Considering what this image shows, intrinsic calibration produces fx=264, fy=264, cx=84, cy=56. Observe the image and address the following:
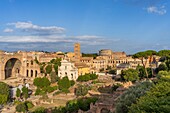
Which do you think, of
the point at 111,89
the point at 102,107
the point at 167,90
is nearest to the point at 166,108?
the point at 167,90

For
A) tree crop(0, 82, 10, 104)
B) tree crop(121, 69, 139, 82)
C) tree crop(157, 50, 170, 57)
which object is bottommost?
tree crop(0, 82, 10, 104)

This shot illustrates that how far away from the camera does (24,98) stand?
117 feet

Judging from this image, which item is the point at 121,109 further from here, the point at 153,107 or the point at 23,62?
the point at 23,62

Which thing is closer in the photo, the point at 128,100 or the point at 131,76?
the point at 128,100

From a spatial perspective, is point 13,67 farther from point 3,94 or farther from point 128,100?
point 128,100

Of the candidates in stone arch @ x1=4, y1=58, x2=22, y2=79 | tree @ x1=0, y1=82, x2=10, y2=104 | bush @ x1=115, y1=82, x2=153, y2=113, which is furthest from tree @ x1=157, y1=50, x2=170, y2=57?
bush @ x1=115, y1=82, x2=153, y2=113

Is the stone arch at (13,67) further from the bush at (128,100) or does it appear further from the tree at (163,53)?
the bush at (128,100)

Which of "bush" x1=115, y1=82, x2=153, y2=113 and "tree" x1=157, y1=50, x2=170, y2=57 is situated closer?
"bush" x1=115, y1=82, x2=153, y2=113

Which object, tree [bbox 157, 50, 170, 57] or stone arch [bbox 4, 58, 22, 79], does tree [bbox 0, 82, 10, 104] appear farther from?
tree [bbox 157, 50, 170, 57]

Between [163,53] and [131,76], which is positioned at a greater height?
[163,53]

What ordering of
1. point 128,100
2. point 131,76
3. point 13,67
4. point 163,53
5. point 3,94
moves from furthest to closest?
point 163,53 → point 13,67 → point 131,76 → point 3,94 → point 128,100

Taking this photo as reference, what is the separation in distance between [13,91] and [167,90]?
2855cm

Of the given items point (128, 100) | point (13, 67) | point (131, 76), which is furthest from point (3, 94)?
point (13, 67)

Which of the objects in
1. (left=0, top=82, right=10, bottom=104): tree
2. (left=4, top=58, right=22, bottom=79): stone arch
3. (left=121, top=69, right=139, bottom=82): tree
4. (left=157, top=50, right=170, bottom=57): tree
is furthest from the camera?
(left=157, top=50, right=170, bottom=57): tree
